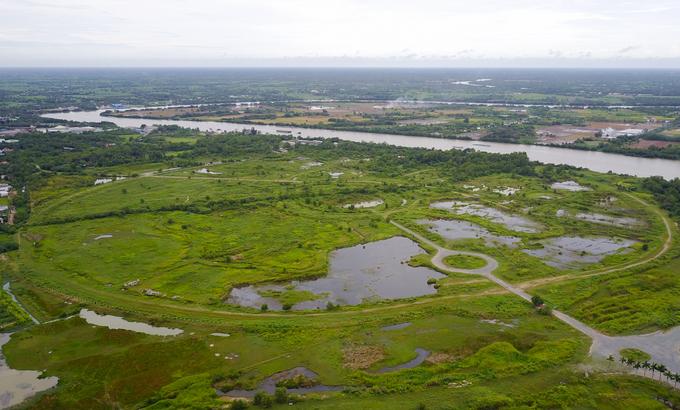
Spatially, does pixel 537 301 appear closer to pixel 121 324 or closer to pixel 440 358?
pixel 440 358

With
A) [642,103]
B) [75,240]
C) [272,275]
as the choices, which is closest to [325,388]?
[272,275]

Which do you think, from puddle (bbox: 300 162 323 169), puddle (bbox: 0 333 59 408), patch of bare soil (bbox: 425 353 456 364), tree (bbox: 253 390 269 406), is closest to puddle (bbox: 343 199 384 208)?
puddle (bbox: 300 162 323 169)

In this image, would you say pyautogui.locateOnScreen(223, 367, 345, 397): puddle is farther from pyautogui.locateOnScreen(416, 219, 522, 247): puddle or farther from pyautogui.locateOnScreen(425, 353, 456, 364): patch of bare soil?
pyautogui.locateOnScreen(416, 219, 522, 247): puddle

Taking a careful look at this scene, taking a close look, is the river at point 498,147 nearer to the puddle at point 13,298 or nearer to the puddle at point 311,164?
the puddle at point 311,164

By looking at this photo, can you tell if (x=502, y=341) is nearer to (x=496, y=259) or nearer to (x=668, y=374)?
(x=668, y=374)

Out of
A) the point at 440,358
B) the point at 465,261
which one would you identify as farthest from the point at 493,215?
the point at 440,358

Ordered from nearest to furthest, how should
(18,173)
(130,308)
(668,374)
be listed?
(668,374) → (130,308) → (18,173)

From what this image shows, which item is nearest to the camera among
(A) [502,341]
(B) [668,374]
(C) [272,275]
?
(B) [668,374]
